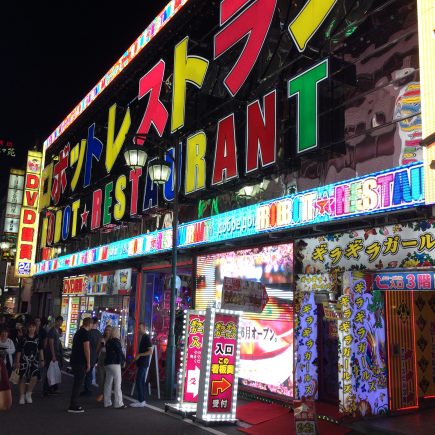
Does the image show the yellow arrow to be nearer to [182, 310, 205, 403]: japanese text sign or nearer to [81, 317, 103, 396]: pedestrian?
[182, 310, 205, 403]: japanese text sign

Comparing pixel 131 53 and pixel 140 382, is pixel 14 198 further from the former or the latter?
pixel 140 382

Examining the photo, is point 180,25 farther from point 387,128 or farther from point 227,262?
point 387,128

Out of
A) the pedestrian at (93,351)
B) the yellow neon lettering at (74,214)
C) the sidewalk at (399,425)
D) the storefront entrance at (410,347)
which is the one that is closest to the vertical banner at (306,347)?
the storefront entrance at (410,347)

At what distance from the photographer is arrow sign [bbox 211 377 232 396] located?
31.9ft

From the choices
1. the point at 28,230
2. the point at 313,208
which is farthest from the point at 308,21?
the point at 28,230

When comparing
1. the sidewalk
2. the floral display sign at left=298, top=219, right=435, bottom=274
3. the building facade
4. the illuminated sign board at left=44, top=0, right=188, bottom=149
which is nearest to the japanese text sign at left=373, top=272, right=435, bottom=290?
the building facade

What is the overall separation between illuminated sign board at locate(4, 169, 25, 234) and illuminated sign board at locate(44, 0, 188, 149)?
16.9ft

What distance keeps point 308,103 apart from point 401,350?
5801 mm

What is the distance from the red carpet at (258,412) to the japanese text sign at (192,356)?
3.72 feet

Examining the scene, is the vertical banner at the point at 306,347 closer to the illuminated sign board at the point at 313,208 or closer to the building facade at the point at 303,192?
the building facade at the point at 303,192

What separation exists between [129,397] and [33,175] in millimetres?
24240

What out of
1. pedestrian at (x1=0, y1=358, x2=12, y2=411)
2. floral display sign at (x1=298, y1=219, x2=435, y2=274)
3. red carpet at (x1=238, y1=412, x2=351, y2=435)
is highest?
floral display sign at (x1=298, y1=219, x2=435, y2=274)

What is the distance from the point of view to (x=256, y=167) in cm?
1274

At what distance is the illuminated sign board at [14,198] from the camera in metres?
33.8
